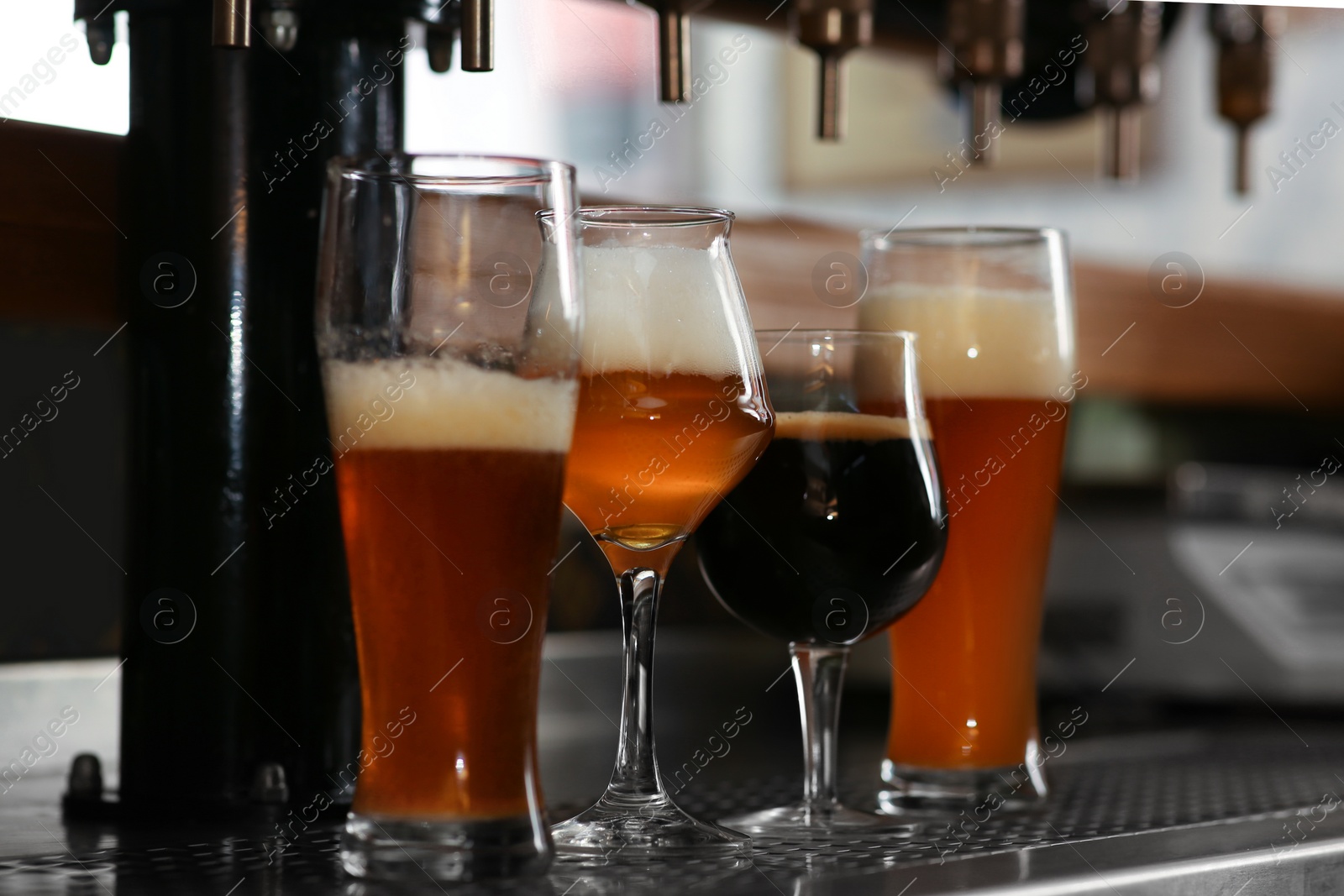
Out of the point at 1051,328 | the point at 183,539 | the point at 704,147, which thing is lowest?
the point at 183,539

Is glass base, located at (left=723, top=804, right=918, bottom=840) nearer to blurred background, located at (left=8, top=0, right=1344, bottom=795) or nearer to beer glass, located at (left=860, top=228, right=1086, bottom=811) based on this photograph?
beer glass, located at (left=860, top=228, right=1086, bottom=811)

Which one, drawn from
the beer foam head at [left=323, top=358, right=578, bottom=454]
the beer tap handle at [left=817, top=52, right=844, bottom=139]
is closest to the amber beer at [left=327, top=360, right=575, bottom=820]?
the beer foam head at [left=323, top=358, right=578, bottom=454]

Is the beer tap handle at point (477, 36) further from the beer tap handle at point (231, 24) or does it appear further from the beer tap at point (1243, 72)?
the beer tap at point (1243, 72)

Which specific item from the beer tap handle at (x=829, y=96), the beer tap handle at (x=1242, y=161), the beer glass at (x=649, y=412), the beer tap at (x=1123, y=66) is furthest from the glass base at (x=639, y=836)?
the beer tap handle at (x=1242, y=161)

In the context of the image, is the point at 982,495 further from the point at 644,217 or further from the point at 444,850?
the point at 444,850

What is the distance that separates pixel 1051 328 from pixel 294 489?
467 millimetres

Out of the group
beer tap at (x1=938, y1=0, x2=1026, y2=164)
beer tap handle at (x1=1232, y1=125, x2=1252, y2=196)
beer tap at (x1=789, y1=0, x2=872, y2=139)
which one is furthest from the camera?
beer tap handle at (x1=1232, y1=125, x2=1252, y2=196)

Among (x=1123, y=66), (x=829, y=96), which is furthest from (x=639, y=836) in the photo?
(x=1123, y=66)

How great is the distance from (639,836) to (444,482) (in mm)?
196

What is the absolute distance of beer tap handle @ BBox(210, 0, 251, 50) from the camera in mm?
707

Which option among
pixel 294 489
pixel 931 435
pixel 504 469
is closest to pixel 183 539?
pixel 294 489

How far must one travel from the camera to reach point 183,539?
30.9 inches

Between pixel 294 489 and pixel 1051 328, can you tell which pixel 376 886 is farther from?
pixel 1051 328

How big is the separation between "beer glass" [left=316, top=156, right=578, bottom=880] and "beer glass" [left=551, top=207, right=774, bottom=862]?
7 cm
